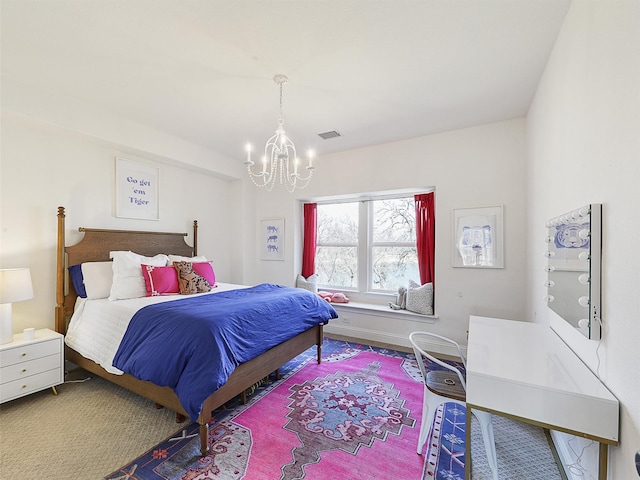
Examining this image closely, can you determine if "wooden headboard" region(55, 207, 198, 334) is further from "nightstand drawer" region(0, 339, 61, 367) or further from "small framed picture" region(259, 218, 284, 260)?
"small framed picture" region(259, 218, 284, 260)

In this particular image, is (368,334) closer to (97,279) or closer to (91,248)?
(97,279)

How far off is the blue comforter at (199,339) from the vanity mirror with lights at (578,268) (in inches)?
75.3

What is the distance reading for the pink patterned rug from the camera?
5.32ft

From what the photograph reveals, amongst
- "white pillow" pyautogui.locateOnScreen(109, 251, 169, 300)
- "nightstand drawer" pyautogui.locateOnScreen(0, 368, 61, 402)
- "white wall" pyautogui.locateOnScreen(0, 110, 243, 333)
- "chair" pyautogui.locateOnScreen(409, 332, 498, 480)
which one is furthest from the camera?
"white pillow" pyautogui.locateOnScreen(109, 251, 169, 300)

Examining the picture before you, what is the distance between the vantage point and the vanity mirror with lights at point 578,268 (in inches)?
48.0

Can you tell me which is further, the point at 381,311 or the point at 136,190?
the point at 381,311

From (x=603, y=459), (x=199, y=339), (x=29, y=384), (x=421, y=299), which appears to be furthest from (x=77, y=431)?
(x=421, y=299)

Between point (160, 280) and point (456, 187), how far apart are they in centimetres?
343

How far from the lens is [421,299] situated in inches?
138

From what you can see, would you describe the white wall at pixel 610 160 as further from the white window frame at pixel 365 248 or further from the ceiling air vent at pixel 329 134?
the white window frame at pixel 365 248

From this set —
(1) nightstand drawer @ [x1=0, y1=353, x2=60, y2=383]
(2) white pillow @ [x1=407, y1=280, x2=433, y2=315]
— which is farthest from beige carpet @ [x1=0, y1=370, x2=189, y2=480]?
(2) white pillow @ [x1=407, y1=280, x2=433, y2=315]

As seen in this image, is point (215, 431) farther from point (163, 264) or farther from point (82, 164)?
point (82, 164)

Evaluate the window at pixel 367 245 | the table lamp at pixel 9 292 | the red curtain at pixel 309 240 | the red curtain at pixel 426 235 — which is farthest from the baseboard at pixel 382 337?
the table lamp at pixel 9 292

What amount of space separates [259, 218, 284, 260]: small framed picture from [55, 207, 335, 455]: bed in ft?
3.92
